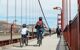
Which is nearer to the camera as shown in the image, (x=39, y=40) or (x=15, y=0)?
(x=39, y=40)

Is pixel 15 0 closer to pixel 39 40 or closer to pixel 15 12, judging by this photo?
pixel 15 12

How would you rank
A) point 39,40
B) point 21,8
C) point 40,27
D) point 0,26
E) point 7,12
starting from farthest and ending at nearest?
point 0,26 < point 21,8 < point 7,12 < point 39,40 < point 40,27

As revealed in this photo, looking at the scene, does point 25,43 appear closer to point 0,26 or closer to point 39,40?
point 39,40

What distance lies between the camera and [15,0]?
24453 millimetres

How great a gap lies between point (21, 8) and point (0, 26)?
363 centimetres

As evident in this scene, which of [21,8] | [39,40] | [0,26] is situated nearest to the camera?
[39,40]

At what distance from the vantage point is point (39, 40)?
57.7ft

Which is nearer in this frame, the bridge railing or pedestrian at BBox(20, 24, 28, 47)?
the bridge railing

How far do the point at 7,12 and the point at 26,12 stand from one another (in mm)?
6960

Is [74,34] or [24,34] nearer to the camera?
[74,34]

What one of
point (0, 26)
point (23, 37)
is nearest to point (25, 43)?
point (23, 37)

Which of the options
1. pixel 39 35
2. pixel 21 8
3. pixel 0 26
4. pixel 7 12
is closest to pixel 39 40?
pixel 39 35

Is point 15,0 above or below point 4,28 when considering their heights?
above

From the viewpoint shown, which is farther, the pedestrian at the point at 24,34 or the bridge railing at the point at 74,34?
the pedestrian at the point at 24,34
